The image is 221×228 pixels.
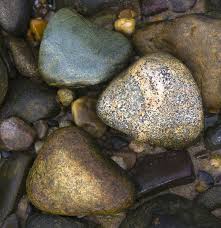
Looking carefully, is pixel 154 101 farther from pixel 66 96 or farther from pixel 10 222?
pixel 10 222

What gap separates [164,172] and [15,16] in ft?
4.97

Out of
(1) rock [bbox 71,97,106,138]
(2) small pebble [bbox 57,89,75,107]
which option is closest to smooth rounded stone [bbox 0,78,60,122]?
(2) small pebble [bbox 57,89,75,107]

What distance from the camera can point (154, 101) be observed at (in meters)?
3.29

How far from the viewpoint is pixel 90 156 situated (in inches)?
132

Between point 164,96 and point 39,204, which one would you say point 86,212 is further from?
point 164,96

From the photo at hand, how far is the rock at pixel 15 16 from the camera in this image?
3504mm

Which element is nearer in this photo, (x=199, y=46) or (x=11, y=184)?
(x=199, y=46)

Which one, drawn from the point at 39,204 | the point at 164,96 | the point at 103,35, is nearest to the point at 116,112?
the point at 164,96

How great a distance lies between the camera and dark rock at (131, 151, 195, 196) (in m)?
3.42

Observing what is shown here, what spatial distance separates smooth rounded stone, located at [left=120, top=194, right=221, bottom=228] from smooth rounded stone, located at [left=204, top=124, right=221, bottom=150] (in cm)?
42

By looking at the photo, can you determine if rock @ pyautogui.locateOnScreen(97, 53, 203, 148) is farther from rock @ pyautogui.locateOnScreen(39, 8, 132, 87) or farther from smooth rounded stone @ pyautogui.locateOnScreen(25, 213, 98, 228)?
smooth rounded stone @ pyautogui.locateOnScreen(25, 213, 98, 228)

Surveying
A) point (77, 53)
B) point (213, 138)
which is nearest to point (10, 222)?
point (77, 53)

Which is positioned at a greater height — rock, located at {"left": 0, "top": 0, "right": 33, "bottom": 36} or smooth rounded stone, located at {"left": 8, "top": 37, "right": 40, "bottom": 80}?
rock, located at {"left": 0, "top": 0, "right": 33, "bottom": 36}

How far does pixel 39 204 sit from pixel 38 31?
4.04 feet
